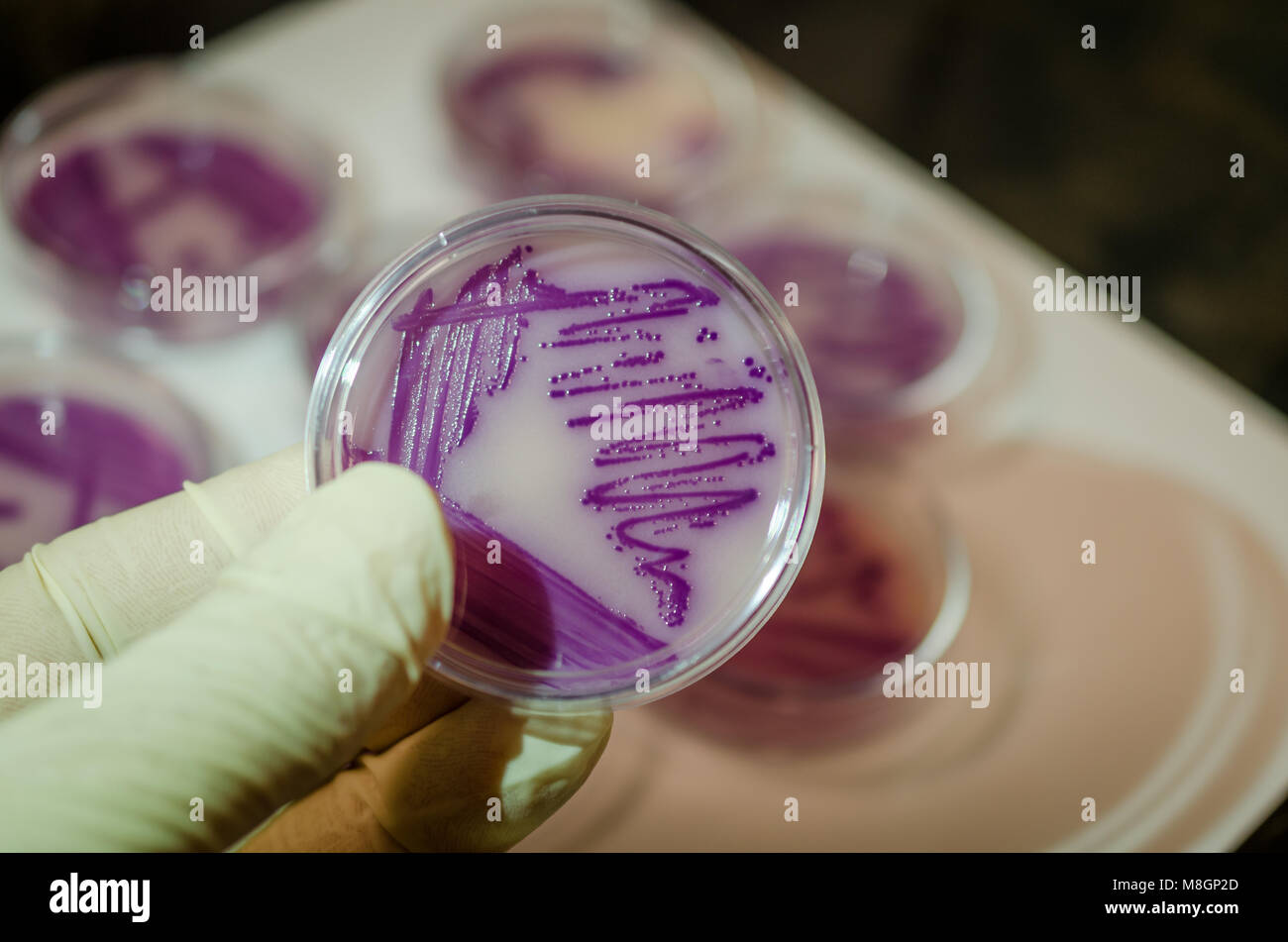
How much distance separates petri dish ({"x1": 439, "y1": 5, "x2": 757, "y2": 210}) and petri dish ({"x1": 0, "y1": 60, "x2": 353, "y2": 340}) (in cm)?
41

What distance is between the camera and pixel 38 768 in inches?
40.8

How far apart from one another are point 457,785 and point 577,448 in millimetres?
530

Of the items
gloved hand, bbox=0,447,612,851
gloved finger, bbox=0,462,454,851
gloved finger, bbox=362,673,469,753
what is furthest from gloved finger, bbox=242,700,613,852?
gloved finger, bbox=0,462,454,851

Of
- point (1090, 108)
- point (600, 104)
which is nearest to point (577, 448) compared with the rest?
point (600, 104)

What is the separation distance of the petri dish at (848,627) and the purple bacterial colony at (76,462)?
1.09 m

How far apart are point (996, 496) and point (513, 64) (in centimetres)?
160

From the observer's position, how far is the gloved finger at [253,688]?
1.04 m

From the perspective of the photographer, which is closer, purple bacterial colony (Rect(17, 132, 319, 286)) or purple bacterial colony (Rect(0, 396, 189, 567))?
purple bacterial colony (Rect(0, 396, 189, 567))

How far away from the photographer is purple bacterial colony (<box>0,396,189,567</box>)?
1.85 meters

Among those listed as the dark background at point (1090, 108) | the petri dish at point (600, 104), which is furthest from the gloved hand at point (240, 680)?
the dark background at point (1090, 108)

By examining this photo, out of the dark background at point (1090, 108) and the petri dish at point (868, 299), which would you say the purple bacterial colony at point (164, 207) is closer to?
the dark background at point (1090, 108)

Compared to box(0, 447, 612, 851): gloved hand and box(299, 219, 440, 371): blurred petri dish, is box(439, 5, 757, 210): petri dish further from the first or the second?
box(0, 447, 612, 851): gloved hand

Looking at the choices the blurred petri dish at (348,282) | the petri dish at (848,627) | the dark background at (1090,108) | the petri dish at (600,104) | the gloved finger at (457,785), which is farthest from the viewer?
the dark background at (1090,108)
